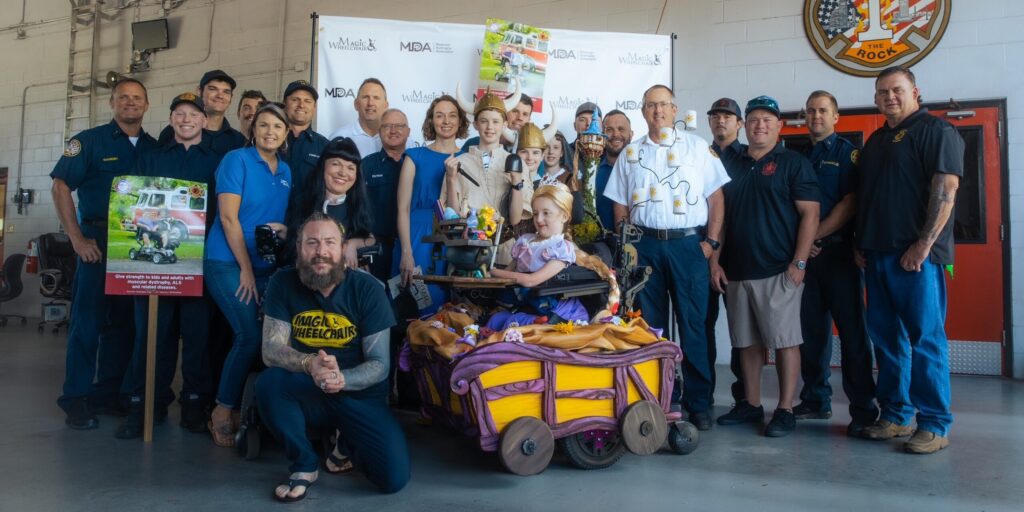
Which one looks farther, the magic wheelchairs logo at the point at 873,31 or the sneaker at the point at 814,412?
the magic wheelchairs logo at the point at 873,31

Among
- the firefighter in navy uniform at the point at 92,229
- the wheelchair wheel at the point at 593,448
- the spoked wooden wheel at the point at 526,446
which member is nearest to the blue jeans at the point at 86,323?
the firefighter in navy uniform at the point at 92,229

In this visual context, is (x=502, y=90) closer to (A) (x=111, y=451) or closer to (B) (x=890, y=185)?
(B) (x=890, y=185)

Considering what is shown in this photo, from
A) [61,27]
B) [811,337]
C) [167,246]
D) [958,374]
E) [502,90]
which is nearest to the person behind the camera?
[167,246]

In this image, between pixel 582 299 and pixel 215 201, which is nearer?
pixel 582 299

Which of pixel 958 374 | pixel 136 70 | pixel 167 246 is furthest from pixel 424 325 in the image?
pixel 136 70

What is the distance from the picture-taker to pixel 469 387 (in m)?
2.78

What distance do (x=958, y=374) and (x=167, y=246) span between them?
543 centimetres

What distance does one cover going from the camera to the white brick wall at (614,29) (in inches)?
217

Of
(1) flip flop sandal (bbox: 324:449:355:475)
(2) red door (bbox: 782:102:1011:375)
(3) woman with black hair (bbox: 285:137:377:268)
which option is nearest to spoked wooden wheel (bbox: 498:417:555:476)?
(1) flip flop sandal (bbox: 324:449:355:475)

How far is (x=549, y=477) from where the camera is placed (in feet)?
9.73

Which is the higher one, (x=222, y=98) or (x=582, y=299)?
(x=222, y=98)

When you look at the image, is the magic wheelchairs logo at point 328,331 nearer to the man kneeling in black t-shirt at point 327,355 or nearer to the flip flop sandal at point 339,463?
the man kneeling in black t-shirt at point 327,355

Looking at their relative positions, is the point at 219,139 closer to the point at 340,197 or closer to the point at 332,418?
the point at 340,197

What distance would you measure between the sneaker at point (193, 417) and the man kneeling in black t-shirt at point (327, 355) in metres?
1.17
